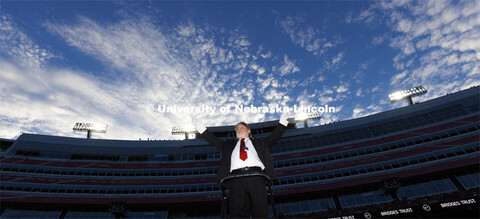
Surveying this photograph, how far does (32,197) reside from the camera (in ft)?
103

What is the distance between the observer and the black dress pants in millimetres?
3473

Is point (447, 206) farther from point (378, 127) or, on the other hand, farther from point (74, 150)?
point (74, 150)

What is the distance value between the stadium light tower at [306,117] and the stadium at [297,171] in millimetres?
6845

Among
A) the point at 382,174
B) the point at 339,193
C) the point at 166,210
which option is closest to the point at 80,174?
the point at 166,210

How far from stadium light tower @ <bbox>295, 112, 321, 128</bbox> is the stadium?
684cm

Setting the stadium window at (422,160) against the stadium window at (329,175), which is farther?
the stadium window at (329,175)

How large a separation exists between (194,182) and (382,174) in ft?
88.8

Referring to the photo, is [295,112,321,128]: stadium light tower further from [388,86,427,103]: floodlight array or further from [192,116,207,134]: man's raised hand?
[192,116,207,134]: man's raised hand

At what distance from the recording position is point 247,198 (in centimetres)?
364

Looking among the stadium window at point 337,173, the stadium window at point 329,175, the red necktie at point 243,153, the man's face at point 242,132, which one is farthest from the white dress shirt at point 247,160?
the stadium window at point 337,173

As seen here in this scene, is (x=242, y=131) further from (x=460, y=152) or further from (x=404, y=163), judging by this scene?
(x=460, y=152)

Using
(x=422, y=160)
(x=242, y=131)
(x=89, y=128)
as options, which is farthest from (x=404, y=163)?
(x=89, y=128)

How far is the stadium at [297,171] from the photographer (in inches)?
1168

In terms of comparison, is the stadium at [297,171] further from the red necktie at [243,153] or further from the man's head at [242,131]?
the red necktie at [243,153]
